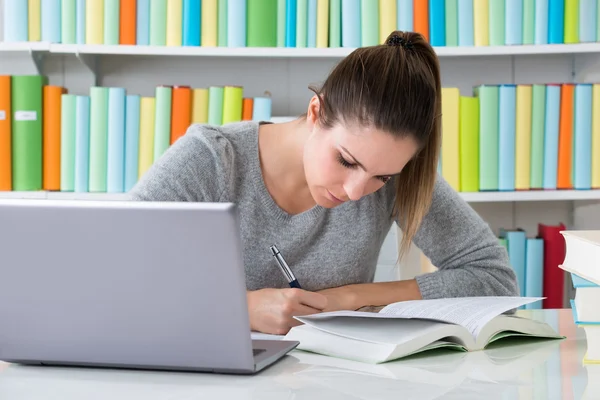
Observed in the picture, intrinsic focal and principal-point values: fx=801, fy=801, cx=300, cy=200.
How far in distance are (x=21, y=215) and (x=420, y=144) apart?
666 millimetres

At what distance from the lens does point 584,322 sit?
3.03ft

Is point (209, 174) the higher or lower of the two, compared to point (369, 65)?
lower

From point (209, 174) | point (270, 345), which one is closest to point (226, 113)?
point (209, 174)

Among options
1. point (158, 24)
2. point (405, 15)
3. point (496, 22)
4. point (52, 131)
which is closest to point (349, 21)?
point (405, 15)

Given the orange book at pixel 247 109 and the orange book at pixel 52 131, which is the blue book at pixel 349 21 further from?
the orange book at pixel 52 131

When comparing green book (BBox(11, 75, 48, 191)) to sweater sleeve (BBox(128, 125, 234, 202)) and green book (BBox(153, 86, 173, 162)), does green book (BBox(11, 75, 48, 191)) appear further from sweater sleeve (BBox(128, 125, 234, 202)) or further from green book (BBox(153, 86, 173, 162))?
sweater sleeve (BBox(128, 125, 234, 202))

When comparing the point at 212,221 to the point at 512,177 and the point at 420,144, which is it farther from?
the point at 512,177

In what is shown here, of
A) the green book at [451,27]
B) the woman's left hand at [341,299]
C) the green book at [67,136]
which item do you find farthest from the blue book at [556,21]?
the green book at [67,136]

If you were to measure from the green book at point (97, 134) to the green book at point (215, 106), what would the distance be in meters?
0.27

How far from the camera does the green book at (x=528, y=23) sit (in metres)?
2.14

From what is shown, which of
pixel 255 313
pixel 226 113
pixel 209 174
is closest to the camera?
pixel 255 313

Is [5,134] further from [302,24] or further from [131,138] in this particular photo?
[302,24]

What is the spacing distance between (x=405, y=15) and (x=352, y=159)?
1.05 metres

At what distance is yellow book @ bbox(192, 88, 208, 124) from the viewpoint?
6.96ft
